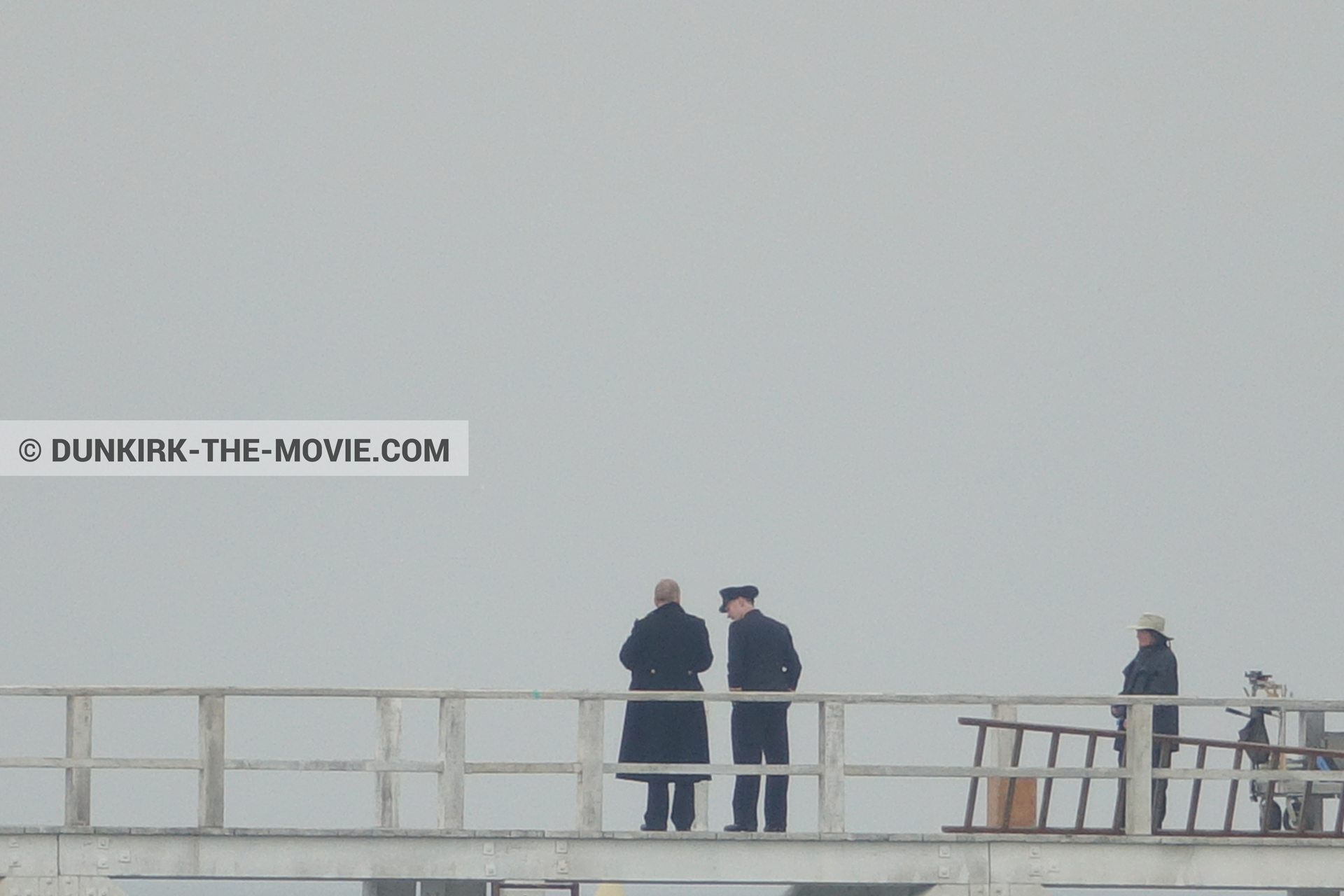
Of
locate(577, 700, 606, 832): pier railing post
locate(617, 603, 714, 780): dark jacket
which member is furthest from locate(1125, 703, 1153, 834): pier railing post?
locate(577, 700, 606, 832): pier railing post

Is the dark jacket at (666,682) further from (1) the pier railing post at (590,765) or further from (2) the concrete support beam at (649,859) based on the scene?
(2) the concrete support beam at (649,859)

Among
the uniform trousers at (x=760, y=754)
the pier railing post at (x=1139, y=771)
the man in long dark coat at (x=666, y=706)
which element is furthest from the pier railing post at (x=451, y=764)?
the pier railing post at (x=1139, y=771)

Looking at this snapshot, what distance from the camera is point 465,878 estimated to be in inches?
613

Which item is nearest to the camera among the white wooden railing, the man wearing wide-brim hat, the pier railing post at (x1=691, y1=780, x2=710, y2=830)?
the white wooden railing

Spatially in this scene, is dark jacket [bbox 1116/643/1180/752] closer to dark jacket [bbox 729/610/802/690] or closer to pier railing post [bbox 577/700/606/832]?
dark jacket [bbox 729/610/802/690]

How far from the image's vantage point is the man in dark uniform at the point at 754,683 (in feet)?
53.6

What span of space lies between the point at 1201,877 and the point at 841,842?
2348mm

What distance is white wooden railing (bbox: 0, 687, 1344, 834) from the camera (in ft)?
50.9

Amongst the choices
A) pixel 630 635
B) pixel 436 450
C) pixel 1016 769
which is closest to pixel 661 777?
pixel 630 635

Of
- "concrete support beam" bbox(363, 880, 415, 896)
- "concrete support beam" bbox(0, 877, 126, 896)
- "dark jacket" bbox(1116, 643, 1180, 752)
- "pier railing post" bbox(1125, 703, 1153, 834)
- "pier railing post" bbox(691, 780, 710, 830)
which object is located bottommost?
"concrete support beam" bbox(363, 880, 415, 896)

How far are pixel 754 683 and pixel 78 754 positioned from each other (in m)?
4.38

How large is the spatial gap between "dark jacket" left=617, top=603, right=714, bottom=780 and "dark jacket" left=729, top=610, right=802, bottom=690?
0.22 metres

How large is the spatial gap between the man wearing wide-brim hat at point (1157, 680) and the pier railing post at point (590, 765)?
3.45 metres

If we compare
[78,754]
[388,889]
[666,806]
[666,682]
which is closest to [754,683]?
[666,682]
